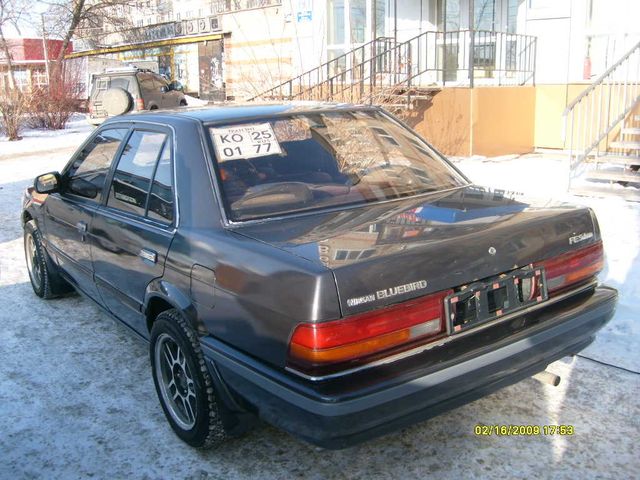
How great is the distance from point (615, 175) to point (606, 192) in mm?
399

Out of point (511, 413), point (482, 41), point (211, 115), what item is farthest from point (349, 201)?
point (482, 41)

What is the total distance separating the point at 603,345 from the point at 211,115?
2.72m

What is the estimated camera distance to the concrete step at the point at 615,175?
829 centimetres

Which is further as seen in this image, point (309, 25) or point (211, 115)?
point (309, 25)

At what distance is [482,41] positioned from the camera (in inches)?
514

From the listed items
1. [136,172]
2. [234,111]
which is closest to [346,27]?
[234,111]

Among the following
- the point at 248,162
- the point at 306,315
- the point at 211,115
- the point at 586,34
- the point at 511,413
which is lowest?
the point at 511,413

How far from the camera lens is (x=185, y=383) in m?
3.22

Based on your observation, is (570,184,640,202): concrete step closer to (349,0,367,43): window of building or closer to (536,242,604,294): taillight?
(536,242,604,294): taillight

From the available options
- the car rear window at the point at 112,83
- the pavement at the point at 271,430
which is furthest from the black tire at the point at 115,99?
the pavement at the point at 271,430

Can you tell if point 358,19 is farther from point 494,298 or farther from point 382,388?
point 382,388

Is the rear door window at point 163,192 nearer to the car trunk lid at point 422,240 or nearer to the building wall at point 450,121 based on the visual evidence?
the car trunk lid at point 422,240

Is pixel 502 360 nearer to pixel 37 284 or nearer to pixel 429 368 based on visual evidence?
pixel 429 368

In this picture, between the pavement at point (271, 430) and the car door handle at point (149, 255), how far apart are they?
86 centimetres
